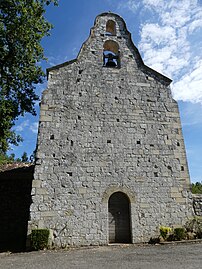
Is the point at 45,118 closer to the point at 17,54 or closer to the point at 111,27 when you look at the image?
the point at 17,54

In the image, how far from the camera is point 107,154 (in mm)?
9242

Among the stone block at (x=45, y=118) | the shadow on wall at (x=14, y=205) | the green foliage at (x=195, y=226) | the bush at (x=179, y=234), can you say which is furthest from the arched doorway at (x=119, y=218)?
the shadow on wall at (x=14, y=205)

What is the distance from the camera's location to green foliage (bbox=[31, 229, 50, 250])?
24.0 ft

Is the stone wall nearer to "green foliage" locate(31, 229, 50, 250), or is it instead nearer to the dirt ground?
the dirt ground

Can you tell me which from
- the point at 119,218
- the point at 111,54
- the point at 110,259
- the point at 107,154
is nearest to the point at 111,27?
the point at 111,54

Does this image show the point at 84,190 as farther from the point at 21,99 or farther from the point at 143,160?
the point at 21,99

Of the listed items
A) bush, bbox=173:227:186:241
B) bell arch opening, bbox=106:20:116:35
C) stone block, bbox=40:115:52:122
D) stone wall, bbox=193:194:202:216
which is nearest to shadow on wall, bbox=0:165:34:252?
stone block, bbox=40:115:52:122

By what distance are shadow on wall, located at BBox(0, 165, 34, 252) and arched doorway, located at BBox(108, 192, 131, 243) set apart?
433 cm

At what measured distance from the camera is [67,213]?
8156 millimetres

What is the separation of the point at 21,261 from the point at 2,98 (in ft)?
22.9

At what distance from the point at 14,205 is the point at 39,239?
4.25m

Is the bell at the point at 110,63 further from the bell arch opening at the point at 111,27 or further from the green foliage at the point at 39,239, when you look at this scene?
the green foliage at the point at 39,239

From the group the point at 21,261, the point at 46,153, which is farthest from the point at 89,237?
the point at 46,153

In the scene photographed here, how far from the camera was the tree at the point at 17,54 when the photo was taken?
389 inches
